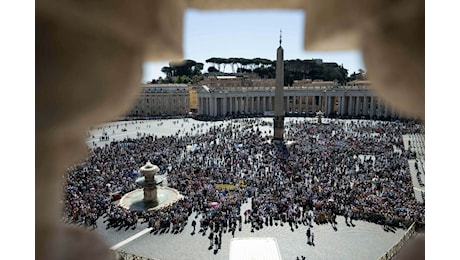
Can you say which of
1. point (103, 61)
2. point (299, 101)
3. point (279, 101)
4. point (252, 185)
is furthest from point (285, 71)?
point (103, 61)

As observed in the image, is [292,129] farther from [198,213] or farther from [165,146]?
[198,213]

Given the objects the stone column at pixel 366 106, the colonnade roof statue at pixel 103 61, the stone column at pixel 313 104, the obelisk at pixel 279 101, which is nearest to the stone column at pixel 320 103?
the stone column at pixel 313 104

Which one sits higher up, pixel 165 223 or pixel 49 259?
pixel 49 259

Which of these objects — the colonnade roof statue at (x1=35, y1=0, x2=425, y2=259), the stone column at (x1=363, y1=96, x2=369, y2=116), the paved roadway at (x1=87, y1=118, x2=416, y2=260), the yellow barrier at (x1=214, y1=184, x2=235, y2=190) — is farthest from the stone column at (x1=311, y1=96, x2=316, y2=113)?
the colonnade roof statue at (x1=35, y1=0, x2=425, y2=259)

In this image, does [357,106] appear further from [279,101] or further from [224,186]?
[224,186]

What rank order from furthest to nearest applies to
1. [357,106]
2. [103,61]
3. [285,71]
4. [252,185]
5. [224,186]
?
[285,71], [357,106], [252,185], [224,186], [103,61]

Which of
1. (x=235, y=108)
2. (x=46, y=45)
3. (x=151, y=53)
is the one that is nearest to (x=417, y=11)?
(x=151, y=53)

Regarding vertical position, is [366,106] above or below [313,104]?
below
